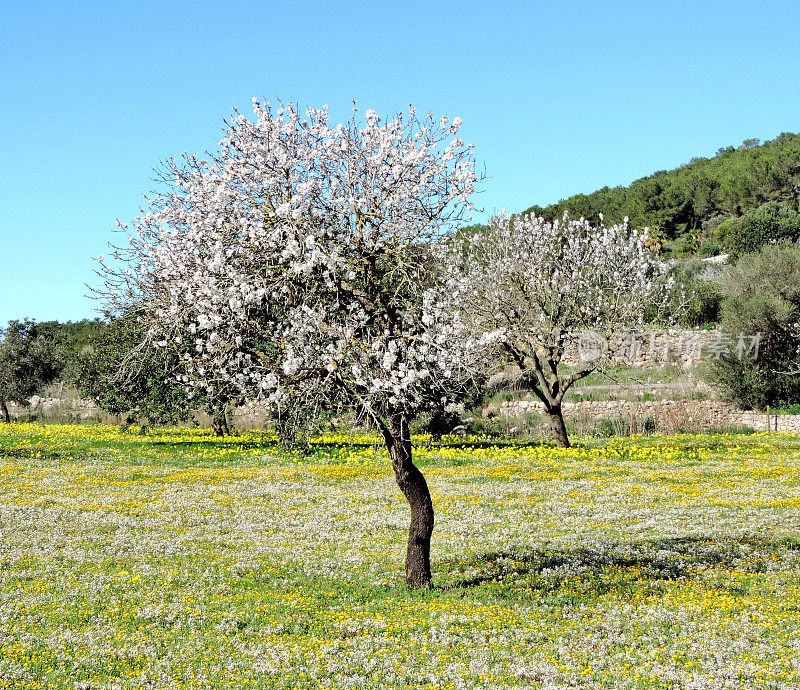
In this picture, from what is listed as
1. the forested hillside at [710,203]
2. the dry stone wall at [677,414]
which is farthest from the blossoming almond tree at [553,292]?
the forested hillside at [710,203]

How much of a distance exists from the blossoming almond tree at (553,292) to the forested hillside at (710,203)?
57.2 metres

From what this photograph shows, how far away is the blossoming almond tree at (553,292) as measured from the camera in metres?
32.1

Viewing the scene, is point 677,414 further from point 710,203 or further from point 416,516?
point 710,203

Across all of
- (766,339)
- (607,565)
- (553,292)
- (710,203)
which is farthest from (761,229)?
(607,565)

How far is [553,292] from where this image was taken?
3306 cm

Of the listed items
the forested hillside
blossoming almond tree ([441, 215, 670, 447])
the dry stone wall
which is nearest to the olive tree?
the dry stone wall

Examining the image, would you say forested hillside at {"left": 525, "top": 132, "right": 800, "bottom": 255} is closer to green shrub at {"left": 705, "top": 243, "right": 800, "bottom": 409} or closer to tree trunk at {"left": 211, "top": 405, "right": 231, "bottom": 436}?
green shrub at {"left": 705, "top": 243, "right": 800, "bottom": 409}

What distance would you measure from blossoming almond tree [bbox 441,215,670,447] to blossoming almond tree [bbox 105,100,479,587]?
1974 centimetres

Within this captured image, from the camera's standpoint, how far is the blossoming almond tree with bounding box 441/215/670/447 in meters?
32.1

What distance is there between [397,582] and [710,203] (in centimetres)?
10921

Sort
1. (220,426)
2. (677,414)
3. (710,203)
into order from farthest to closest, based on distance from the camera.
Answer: (710,203) < (220,426) < (677,414)

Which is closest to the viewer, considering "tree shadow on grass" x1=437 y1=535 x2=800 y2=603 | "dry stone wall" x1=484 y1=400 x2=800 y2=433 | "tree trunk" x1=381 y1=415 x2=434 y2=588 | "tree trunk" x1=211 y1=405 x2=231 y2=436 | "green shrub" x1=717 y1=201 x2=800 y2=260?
"tree trunk" x1=381 y1=415 x2=434 y2=588

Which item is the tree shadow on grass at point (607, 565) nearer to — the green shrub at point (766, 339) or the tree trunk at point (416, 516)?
the tree trunk at point (416, 516)

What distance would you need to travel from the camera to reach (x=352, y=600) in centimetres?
1150
